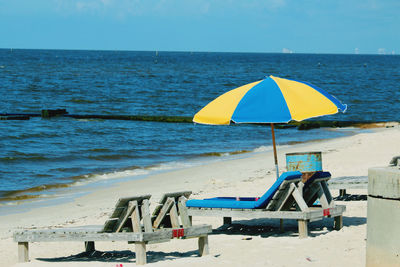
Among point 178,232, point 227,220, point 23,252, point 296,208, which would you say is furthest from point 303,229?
point 23,252

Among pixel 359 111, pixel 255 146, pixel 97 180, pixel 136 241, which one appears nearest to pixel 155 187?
pixel 97 180

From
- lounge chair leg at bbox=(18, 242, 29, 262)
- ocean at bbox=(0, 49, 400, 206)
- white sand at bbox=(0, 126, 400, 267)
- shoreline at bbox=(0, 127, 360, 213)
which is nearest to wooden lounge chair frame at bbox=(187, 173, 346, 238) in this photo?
white sand at bbox=(0, 126, 400, 267)

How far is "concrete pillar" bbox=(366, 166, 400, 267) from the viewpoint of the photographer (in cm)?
538

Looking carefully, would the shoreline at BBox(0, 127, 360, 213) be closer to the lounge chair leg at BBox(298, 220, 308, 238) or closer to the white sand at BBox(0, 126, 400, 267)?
the white sand at BBox(0, 126, 400, 267)

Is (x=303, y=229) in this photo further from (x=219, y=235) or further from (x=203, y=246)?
(x=203, y=246)

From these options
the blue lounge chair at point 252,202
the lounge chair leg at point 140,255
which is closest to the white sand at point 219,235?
the lounge chair leg at point 140,255

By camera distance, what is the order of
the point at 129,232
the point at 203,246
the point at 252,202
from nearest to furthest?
the point at 129,232 → the point at 203,246 → the point at 252,202

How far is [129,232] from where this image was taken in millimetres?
8102

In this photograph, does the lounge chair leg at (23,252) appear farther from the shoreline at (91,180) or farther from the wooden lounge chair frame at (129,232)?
the shoreline at (91,180)

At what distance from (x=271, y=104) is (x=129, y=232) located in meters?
2.72

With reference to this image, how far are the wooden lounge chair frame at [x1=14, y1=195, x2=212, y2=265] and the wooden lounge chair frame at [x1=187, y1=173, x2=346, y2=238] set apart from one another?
99 cm

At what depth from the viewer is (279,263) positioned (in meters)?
7.79

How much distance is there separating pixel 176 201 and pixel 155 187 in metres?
6.78

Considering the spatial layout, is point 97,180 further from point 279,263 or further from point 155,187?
point 279,263
